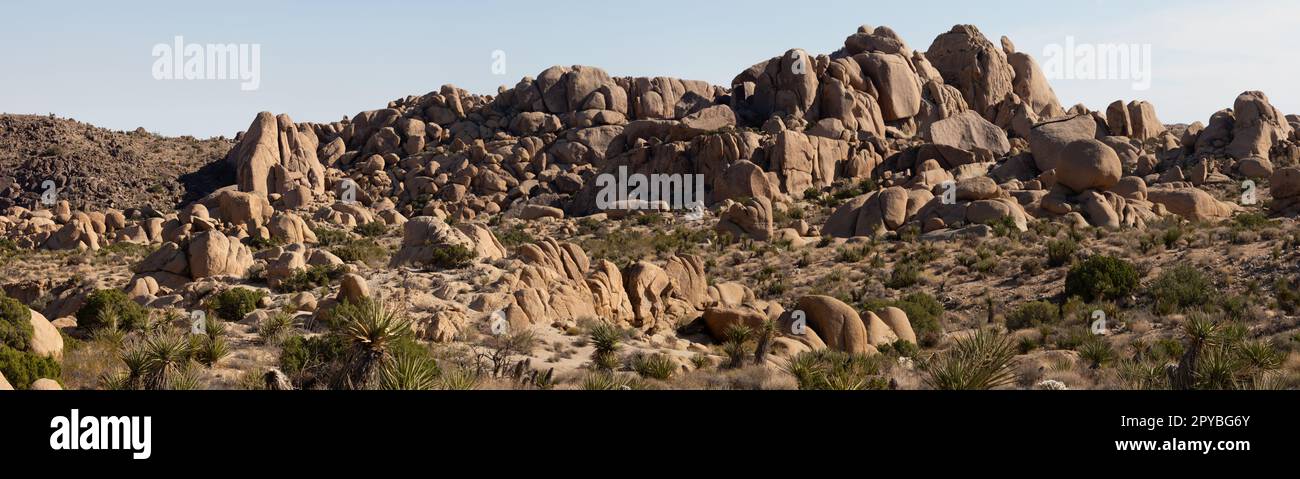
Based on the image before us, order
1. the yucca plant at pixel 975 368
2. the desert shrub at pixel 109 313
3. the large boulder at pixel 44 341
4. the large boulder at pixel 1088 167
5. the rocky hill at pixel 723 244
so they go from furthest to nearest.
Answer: the large boulder at pixel 1088 167 → the desert shrub at pixel 109 313 → the rocky hill at pixel 723 244 → the large boulder at pixel 44 341 → the yucca plant at pixel 975 368

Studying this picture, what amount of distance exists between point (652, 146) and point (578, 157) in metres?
9.97

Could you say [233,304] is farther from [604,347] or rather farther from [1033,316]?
[1033,316]

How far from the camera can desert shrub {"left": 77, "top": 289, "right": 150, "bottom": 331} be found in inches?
832

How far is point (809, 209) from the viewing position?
52688 millimetres

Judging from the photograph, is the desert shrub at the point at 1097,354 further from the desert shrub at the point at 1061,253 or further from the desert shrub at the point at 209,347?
the desert shrub at the point at 209,347

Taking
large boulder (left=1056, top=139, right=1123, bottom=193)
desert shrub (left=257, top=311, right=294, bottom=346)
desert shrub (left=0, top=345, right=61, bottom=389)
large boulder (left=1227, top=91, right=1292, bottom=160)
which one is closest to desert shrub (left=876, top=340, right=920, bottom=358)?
desert shrub (left=257, top=311, right=294, bottom=346)

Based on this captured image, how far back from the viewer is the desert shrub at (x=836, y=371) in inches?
583

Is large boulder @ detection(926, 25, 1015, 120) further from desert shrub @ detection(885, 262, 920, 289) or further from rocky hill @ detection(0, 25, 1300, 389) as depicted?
desert shrub @ detection(885, 262, 920, 289)

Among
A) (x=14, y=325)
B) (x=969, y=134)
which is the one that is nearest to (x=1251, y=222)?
(x=969, y=134)

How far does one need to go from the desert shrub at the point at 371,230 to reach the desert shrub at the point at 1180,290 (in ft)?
127

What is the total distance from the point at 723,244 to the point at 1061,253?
14.5 metres

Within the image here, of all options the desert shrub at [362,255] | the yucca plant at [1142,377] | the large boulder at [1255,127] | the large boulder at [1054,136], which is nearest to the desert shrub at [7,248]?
the desert shrub at [362,255]
